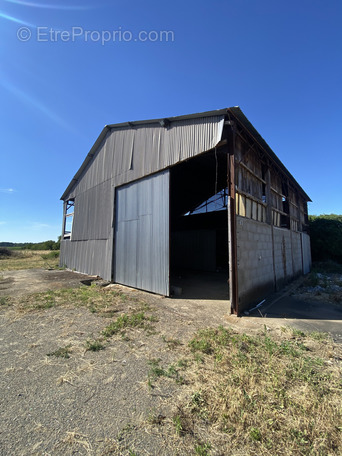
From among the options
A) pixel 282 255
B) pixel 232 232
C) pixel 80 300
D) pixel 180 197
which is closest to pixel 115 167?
pixel 180 197

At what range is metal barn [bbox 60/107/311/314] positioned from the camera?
21.5 ft

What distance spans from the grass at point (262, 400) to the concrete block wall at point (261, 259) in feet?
8.91

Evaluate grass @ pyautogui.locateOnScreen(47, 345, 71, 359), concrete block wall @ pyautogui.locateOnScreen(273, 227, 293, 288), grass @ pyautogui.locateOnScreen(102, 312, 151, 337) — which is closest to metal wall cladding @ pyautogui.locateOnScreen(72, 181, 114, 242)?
grass @ pyautogui.locateOnScreen(102, 312, 151, 337)

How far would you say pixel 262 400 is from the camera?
233cm

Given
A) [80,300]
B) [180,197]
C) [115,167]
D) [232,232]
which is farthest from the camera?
[180,197]

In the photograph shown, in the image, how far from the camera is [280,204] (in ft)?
35.6

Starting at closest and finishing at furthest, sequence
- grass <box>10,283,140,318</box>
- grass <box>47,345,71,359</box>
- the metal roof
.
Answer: grass <box>47,345,71,359</box>
grass <box>10,283,140,318</box>
the metal roof

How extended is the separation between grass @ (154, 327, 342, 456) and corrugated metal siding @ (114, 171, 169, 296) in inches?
169

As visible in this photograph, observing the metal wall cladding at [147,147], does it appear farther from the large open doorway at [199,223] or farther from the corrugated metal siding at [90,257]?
the corrugated metal siding at [90,257]

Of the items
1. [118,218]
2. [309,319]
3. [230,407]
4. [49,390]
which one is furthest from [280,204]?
[49,390]

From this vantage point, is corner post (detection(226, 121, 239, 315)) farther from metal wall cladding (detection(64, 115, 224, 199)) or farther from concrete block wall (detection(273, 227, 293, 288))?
concrete block wall (detection(273, 227, 293, 288))

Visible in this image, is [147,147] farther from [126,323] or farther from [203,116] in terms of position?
[126,323]

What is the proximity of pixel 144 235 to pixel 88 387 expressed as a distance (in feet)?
19.9

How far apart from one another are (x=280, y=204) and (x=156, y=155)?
6885 millimetres
